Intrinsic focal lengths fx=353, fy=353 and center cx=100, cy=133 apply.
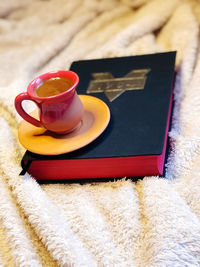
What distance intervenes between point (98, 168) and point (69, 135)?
9 centimetres

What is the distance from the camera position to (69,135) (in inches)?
26.5

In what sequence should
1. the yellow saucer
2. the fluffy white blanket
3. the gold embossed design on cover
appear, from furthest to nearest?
1. the gold embossed design on cover
2. the yellow saucer
3. the fluffy white blanket

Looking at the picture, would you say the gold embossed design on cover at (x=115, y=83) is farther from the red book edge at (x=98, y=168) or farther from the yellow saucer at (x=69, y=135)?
the red book edge at (x=98, y=168)

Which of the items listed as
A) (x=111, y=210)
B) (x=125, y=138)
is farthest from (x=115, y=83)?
(x=111, y=210)

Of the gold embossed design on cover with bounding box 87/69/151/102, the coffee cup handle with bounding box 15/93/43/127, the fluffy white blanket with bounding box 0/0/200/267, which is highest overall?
the coffee cup handle with bounding box 15/93/43/127

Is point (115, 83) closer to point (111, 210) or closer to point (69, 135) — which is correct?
point (69, 135)

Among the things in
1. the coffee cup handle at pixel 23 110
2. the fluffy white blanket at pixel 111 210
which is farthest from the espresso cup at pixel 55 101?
the fluffy white blanket at pixel 111 210

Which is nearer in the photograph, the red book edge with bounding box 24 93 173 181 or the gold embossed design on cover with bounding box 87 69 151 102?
the red book edge with bounding box 24 93 173 181

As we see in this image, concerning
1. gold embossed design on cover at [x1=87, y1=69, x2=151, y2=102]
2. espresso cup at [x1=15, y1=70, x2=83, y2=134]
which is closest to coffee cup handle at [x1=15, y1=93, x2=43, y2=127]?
espresso cup at [x1=15, y1=70, x2=83, y2=134]

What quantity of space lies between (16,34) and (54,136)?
2.32 feet

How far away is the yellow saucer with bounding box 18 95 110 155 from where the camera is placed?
646 millimetres

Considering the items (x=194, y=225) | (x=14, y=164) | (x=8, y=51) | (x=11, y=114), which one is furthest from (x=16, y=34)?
(x=194, y=225)

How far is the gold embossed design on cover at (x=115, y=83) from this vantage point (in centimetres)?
80

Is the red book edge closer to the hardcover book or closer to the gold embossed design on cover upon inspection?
the hardcover book
